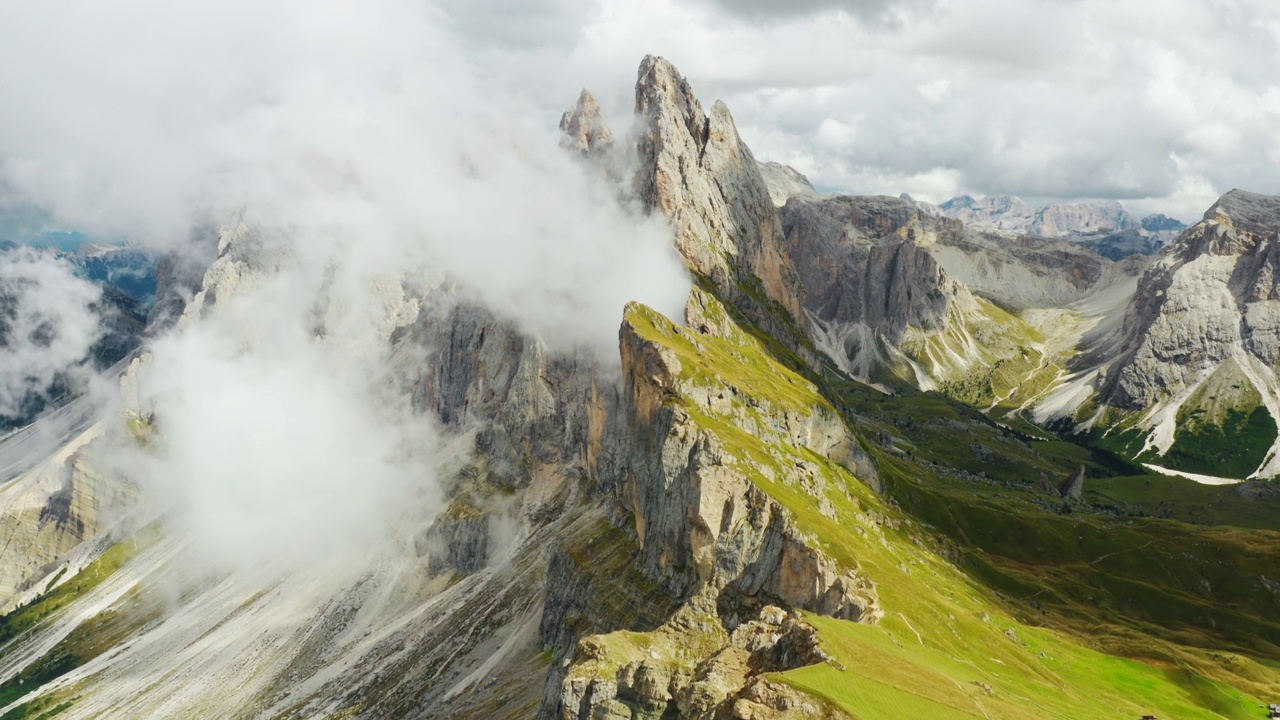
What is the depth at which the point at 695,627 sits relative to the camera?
331ft

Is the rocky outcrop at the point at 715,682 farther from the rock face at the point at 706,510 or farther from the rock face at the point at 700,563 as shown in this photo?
the rock face at the point at 706,510

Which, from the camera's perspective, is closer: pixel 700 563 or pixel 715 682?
pixel 715 682

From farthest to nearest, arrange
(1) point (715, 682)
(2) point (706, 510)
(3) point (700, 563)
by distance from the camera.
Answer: (3) point (700, 563), (2) point (706, 510), (1) point (715, 682)

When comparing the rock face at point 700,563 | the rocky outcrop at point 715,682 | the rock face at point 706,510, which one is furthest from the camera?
the rock face at point 706,510

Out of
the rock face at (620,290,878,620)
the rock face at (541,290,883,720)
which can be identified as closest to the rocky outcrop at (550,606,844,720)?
the rock face at (541,290,883,720)

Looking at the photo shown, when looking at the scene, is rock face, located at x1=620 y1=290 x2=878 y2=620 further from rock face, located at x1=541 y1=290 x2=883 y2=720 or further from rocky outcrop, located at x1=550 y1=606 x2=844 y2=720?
rocky outcrop, located at x1=550 y1=606 x2=844 y2=720

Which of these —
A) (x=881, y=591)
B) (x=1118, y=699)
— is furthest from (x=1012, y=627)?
(x=881, y=591)

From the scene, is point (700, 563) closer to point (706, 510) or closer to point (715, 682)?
point (706, 510)

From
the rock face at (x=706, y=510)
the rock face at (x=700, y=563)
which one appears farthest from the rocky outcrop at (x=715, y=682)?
the rock face at (x=706, y=510)

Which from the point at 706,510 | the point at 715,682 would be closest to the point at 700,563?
the point at 706,510

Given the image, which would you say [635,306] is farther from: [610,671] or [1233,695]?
[1233,695]

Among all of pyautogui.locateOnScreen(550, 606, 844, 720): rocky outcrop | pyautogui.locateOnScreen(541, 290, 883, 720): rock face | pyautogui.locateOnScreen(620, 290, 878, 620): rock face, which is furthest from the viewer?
pyautogui.locateOnScreen(620, 290, 878, 620): rock face

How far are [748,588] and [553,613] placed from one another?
63844mm

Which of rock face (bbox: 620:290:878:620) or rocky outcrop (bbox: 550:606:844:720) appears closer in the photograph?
rocky outcrop (bbox: 550:606:844:720)
